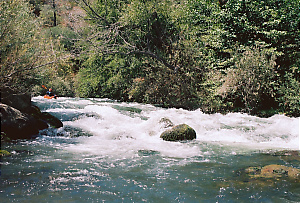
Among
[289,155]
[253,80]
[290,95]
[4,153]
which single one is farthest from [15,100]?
[290,95]

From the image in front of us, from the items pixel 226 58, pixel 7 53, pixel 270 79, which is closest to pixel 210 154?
pixel 7 53

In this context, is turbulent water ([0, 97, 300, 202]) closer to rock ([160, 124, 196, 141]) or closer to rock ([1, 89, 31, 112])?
rock ([160, 124, 196, 141])

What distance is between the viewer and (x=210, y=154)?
7953 millimetres

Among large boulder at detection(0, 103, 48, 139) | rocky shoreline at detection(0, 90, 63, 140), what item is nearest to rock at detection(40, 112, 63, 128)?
rocky shoreline at detection(0, 90, 63, 140)

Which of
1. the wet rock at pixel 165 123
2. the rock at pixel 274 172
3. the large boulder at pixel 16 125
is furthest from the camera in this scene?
the wet rock at pixel 165 123

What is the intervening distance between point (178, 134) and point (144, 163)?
10.4 ft

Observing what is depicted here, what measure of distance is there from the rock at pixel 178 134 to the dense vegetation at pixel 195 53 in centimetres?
567

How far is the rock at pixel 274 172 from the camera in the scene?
5809mm

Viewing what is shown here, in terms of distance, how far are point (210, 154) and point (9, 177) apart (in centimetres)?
489

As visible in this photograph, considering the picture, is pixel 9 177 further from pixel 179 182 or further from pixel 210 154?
pixel 210 154

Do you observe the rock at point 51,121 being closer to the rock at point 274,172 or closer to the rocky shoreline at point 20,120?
the rocky shoreline at point 20,120

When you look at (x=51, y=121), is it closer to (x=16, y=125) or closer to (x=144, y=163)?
(x=16, y=125)

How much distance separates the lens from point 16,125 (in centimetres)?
959

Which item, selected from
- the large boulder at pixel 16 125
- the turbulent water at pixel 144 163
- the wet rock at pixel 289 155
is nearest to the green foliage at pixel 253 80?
the turbulent water at pixel 144 163
